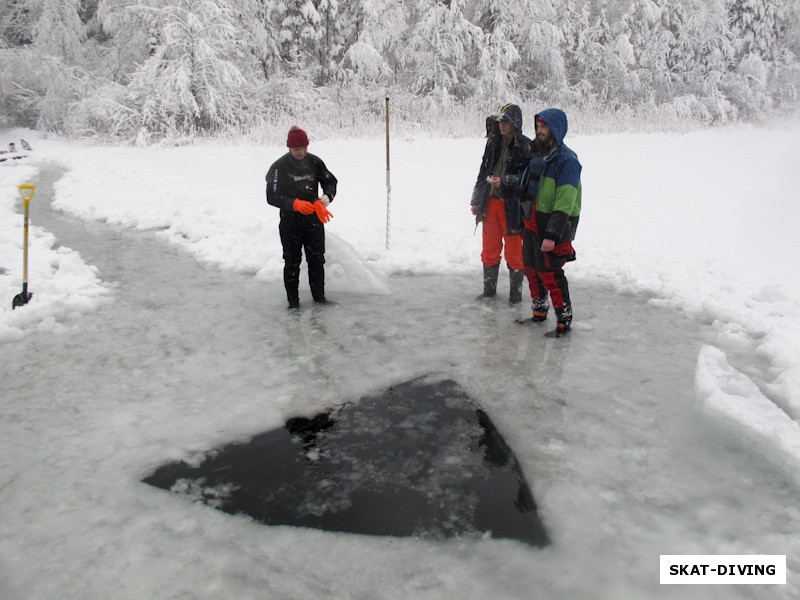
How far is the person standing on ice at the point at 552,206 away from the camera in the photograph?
4727 millimetres

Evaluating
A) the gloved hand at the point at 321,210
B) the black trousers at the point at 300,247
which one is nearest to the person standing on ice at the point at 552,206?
the gloved hand at the point at 321,210

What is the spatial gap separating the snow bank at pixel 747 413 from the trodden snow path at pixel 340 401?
0.10 metres

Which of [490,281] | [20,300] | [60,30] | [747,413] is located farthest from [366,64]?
[747,413]

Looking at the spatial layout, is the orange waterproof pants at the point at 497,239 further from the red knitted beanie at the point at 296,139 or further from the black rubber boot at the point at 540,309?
the red knitted beanie at the point at 296,139

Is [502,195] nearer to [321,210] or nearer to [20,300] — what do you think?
[321,210]

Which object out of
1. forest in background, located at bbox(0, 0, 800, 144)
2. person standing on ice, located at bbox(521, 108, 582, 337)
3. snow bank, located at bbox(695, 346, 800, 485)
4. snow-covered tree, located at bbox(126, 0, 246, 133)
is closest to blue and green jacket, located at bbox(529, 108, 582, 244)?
person standing on ice, located at bbox(521, 108, 582, 337)

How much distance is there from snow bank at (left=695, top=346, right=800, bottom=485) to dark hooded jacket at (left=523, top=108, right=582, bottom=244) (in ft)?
5.05

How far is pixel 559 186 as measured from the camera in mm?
4773

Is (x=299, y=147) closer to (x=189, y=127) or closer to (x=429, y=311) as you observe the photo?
(x=429, y=311)

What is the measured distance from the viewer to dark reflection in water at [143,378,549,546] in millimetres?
2893

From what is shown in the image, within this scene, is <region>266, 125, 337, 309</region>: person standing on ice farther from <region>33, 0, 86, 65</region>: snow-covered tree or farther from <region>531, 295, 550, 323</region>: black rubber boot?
<region>33, 0, 86, 65</region>: snow-covered tree

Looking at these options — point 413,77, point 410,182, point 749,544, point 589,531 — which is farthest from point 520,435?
point 413,77

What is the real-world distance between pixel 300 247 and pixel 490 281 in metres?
2.12

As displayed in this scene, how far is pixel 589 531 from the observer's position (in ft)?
9.31
